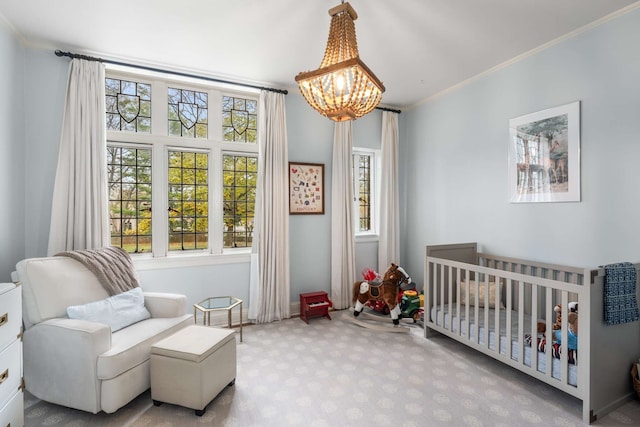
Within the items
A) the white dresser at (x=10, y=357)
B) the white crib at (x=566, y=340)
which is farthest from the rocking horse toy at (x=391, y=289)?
the white dresser at (x=10, y=357)

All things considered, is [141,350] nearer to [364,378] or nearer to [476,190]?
[364,378]

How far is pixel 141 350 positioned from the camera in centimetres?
204

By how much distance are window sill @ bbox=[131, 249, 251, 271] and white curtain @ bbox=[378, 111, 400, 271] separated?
1.77 metres

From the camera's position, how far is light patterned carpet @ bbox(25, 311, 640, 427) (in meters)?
1.89

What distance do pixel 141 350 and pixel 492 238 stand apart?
324 centimetres

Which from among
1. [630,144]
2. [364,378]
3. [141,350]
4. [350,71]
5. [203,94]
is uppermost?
[203,94]

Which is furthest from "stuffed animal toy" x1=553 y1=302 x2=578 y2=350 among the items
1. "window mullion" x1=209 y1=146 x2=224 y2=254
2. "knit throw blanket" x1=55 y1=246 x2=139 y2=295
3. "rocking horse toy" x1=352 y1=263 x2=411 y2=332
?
"knit throw blanket" x1=55 y1=246 x2=139 y2=295

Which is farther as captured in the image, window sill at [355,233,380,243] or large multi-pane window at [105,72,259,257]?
window sill at [355,233,380,243]

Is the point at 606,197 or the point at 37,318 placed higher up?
the point at 606,197

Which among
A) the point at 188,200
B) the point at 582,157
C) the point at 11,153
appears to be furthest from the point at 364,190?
the point at 11,153

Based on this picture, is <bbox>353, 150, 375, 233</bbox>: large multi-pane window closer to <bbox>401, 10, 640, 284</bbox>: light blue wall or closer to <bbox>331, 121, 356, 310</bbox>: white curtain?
<bbox>331, 121, 356, 310</bbox>: white curtain

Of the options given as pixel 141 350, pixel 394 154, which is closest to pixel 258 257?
pixel 141 350

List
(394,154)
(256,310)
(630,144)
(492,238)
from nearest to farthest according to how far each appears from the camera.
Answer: (630,144), (492,238), (256,310), (394,154)

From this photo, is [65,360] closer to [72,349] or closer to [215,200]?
[72,349]
